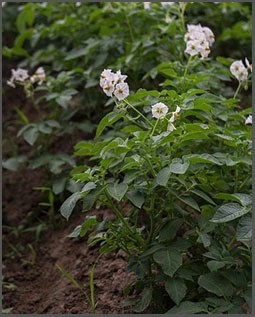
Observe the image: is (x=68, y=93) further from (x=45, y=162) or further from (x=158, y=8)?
(x=158, y=8)

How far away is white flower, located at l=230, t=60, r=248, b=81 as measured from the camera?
2.20m

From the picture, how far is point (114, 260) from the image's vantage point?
2195 mm

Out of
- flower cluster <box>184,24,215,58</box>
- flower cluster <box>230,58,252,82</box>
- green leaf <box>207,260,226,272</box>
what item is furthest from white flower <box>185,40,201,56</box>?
green leaf <box>207,260,226,272</box>

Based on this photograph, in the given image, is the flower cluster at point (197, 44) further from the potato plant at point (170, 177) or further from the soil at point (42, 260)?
the soil at point (42, 260)

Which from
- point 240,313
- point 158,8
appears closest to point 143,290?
point 240,313

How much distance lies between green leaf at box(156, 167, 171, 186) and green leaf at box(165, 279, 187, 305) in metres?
0.27

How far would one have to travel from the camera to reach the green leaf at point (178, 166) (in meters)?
1.66

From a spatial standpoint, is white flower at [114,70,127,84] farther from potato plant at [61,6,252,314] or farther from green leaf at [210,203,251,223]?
green leaf at [210,203,251,223]

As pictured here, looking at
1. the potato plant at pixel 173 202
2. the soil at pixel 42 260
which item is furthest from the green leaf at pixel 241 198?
the soil at pixel 42 260

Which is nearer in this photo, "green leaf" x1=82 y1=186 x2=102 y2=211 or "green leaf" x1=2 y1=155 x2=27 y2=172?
"green leaf" x1=82 y1=186 x2=102 y2=211

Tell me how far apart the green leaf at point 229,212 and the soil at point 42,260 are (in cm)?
46

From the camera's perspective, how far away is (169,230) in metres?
1.81

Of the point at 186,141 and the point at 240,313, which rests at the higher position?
the point at 186,141

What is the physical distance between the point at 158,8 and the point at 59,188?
85 cm
